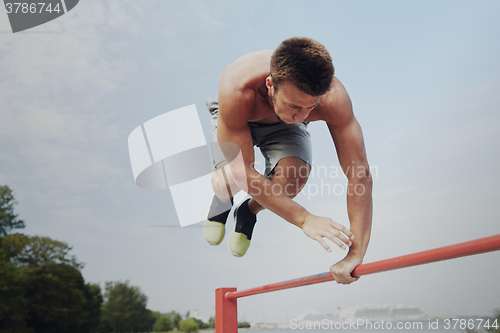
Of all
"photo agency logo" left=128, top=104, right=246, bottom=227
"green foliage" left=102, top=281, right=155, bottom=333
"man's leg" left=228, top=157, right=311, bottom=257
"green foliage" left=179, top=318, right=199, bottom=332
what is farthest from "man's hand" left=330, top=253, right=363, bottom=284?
"green foliage" left=179, top=318, right=199, bottom=332

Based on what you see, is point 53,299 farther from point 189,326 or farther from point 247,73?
point 247,73

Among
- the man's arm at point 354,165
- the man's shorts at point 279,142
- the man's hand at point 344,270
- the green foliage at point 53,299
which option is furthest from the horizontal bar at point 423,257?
the green foliage at point 53,299

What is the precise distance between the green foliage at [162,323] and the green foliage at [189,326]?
132 centimetres

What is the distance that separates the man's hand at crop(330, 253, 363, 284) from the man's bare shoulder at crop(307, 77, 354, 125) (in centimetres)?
71

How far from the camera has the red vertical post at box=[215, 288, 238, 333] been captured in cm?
218

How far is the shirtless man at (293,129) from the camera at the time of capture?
1.62m

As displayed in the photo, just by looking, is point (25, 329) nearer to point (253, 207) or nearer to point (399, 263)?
point (253, 207)

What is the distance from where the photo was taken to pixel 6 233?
18.0 m

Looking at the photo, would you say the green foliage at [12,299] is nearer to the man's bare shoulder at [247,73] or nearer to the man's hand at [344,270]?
the man's bare shoulder at [247,73]

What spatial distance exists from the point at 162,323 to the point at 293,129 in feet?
86.8

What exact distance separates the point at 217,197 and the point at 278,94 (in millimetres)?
1265

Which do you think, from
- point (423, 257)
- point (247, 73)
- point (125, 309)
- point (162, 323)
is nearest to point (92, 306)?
point (125, 309)

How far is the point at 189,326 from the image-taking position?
Result: 2450 centimetres

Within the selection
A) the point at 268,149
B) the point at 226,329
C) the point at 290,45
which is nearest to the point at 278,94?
the point at 290,45
